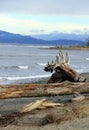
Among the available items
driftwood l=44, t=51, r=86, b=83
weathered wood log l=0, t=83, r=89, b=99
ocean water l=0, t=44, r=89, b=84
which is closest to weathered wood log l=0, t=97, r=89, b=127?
weathered wood log l=0, t=83, r=89, b=99

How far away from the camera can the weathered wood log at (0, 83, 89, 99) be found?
564 inches

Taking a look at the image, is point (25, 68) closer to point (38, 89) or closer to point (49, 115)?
point (38, 89)

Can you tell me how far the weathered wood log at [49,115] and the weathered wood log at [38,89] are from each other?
3.24m

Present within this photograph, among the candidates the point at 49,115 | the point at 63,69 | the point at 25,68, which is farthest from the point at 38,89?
the point at 25,68

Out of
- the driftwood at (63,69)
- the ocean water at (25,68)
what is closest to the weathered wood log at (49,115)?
the driftwood at (63,69)

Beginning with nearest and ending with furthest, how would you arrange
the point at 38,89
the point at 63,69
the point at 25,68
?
the point at 38,89, the point at 63,69, the point at 25,68

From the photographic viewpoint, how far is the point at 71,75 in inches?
760

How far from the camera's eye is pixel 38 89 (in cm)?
1511

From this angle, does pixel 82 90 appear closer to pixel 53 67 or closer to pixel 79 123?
pixel 53 67

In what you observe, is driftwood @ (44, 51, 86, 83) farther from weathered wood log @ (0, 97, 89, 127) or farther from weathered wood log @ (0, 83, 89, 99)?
weathered wood log @ (0, 97, 89, 127)

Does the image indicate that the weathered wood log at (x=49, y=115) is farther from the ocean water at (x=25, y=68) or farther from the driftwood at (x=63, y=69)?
the ocean water at (x=25, y=68)

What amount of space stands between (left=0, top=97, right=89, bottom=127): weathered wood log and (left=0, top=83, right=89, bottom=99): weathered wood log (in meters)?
3.24

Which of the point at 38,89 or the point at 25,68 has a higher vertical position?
the point at 38,89

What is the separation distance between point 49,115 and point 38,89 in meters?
4.99
